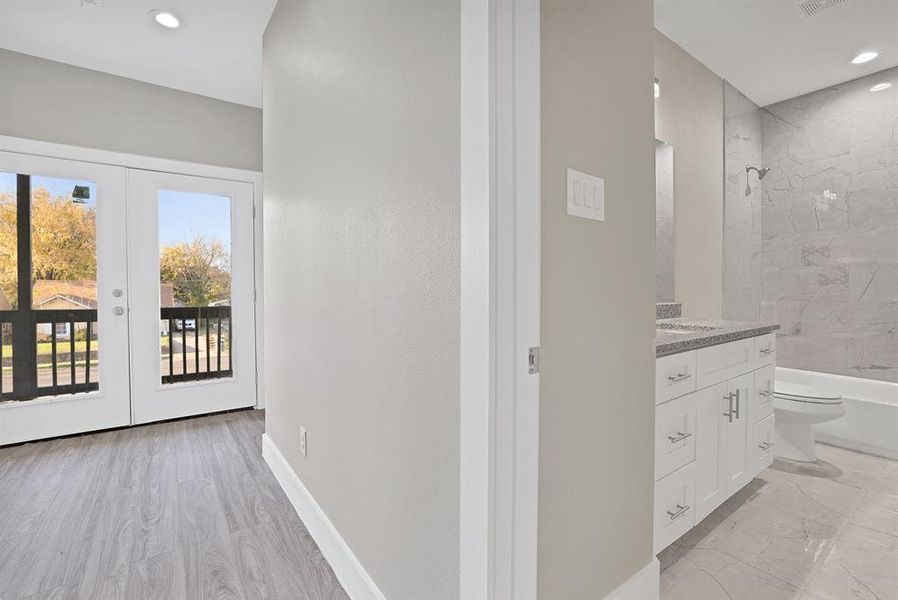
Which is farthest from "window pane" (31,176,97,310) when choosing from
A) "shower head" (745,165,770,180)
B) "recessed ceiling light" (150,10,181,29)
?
"shower head" (745,165,770,180)

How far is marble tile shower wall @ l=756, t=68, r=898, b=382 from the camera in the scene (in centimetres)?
306

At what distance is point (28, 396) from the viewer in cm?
291

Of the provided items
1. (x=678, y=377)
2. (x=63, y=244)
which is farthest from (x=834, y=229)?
(x=63, y=244)

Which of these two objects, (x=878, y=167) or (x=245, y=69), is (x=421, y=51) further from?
(x=878, y=167)

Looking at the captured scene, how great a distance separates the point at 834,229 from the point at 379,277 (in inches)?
149

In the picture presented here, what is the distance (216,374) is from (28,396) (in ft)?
3.76

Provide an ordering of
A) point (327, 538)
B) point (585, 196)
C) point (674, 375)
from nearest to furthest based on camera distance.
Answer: point (585, 196) → point (674, 375) → point (327, 538)

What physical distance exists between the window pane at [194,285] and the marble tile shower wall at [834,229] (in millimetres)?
4120

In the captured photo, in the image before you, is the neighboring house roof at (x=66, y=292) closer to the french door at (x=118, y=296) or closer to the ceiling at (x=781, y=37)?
the french door at (x=118, y=296)

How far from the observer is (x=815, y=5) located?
2.36m

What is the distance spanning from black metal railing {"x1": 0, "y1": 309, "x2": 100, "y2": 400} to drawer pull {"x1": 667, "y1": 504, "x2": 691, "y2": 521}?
3739 millimetres

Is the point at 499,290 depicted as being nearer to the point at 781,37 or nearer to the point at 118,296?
the point at 781,37

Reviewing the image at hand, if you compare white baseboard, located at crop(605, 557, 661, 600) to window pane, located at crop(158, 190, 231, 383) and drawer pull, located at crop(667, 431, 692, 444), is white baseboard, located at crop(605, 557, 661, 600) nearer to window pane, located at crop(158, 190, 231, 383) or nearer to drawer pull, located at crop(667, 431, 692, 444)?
drawer pull, located at crop(667, 431, 692, 444)

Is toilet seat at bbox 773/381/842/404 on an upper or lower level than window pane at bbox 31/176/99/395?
lower
